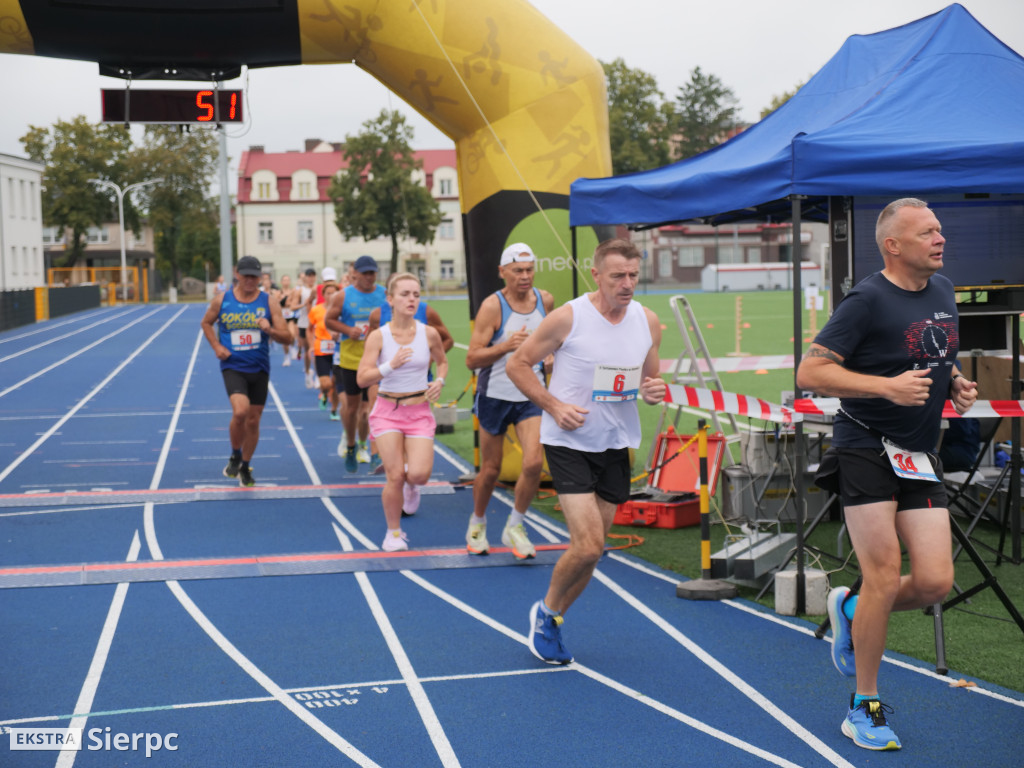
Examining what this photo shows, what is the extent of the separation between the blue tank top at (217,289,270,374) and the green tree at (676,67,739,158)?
295ft

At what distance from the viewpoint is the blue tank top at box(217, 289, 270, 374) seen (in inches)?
412

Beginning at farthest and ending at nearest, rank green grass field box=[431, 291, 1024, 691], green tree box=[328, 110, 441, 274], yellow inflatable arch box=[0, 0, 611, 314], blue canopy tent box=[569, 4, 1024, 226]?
green tree box=[328, 110, 441, 274] → yellow inflatable arch box=[0, 0, 611, 314] → blue canopy tent box=[569, 4, 1024, 226] → green grass field box=[431, 291, 1024, 691]

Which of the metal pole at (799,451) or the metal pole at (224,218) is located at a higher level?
the metal pole at (224,218)

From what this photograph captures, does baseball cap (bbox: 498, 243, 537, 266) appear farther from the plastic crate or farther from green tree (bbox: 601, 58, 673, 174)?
green tree (bbox: 601, 58, 673, 174)

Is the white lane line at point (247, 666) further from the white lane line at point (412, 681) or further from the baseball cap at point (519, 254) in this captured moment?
the baseball cap at point (519, 254)

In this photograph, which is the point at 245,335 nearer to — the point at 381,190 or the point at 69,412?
the point at 69,412

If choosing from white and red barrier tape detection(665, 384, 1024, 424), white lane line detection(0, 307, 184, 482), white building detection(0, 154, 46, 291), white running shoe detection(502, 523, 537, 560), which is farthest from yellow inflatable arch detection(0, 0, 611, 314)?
white building detection(0, 154, 46, 291)

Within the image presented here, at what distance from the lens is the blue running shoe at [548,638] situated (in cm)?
560

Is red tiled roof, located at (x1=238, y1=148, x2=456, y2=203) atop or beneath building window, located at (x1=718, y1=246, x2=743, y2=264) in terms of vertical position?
atop

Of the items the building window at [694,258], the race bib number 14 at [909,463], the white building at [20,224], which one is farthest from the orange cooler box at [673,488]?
the building window at [694,258]

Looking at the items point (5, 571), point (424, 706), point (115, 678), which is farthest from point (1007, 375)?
point (5, 571)

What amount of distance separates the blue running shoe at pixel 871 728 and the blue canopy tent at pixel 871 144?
77.7 inches

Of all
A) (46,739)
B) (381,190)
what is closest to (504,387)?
(46,739)

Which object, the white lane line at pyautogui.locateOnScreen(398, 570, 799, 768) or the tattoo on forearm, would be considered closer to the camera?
the tattoo on forearm
